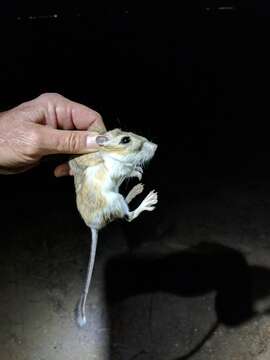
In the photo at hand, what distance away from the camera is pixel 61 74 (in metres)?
3.01

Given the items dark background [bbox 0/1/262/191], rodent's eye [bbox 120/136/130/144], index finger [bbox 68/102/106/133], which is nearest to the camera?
rodent's eye [bbox 120/136/130/144]

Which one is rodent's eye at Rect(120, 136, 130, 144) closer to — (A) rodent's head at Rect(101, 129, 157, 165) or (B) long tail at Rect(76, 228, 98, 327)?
(A) rodent's head at Rect(101, 129, 157, 165)

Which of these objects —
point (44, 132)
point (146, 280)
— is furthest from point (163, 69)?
point (44, 132)

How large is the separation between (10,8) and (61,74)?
2.78 ft

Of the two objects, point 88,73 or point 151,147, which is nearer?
point 151,147

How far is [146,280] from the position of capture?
1.96 meters

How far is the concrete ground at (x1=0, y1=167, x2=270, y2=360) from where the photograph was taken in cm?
175

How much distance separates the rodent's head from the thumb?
2cm

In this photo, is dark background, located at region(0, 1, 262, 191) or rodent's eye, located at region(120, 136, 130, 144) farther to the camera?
dark background, located at region(0, 1, 262, 191)

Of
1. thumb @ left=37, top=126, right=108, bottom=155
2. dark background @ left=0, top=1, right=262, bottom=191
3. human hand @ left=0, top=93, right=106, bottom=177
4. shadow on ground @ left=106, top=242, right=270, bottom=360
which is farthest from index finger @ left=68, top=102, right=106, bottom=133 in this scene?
dark background @ left=0, top=1, right=262, bottom=191

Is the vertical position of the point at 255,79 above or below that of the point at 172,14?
below

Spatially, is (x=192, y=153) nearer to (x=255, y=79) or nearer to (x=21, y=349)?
(x=255, y=79)

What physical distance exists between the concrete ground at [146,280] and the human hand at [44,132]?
2.61ft

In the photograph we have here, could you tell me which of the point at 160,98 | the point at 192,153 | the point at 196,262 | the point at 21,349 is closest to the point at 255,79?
the point at 160,98
